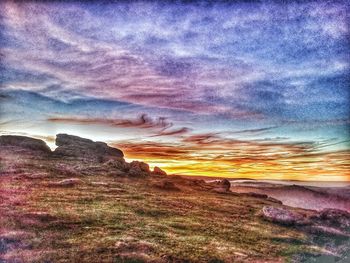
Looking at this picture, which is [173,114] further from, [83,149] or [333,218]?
[333,218]

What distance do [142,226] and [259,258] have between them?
3.17 metres

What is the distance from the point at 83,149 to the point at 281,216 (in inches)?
231

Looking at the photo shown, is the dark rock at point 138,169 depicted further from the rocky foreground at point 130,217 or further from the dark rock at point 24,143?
the dark rock at point 24,143

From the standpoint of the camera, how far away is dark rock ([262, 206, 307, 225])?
1395 centimetres

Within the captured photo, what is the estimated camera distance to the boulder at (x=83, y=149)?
1390 centimetres

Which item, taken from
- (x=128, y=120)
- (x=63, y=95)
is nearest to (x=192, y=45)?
(x=128, y=120)

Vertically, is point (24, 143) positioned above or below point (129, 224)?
above

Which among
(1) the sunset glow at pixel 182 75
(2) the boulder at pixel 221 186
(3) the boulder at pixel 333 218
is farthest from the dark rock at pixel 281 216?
(1) the sunset glow at pixel 182 75

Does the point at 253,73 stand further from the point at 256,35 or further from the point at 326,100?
the point at 326,100

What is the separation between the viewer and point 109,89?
549 inches

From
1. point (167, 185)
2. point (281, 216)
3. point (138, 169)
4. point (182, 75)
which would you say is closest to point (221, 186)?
point (167, 185)

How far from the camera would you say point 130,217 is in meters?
13.5

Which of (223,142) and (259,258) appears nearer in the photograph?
(259,258)

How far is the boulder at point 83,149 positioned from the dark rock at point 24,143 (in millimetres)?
421
